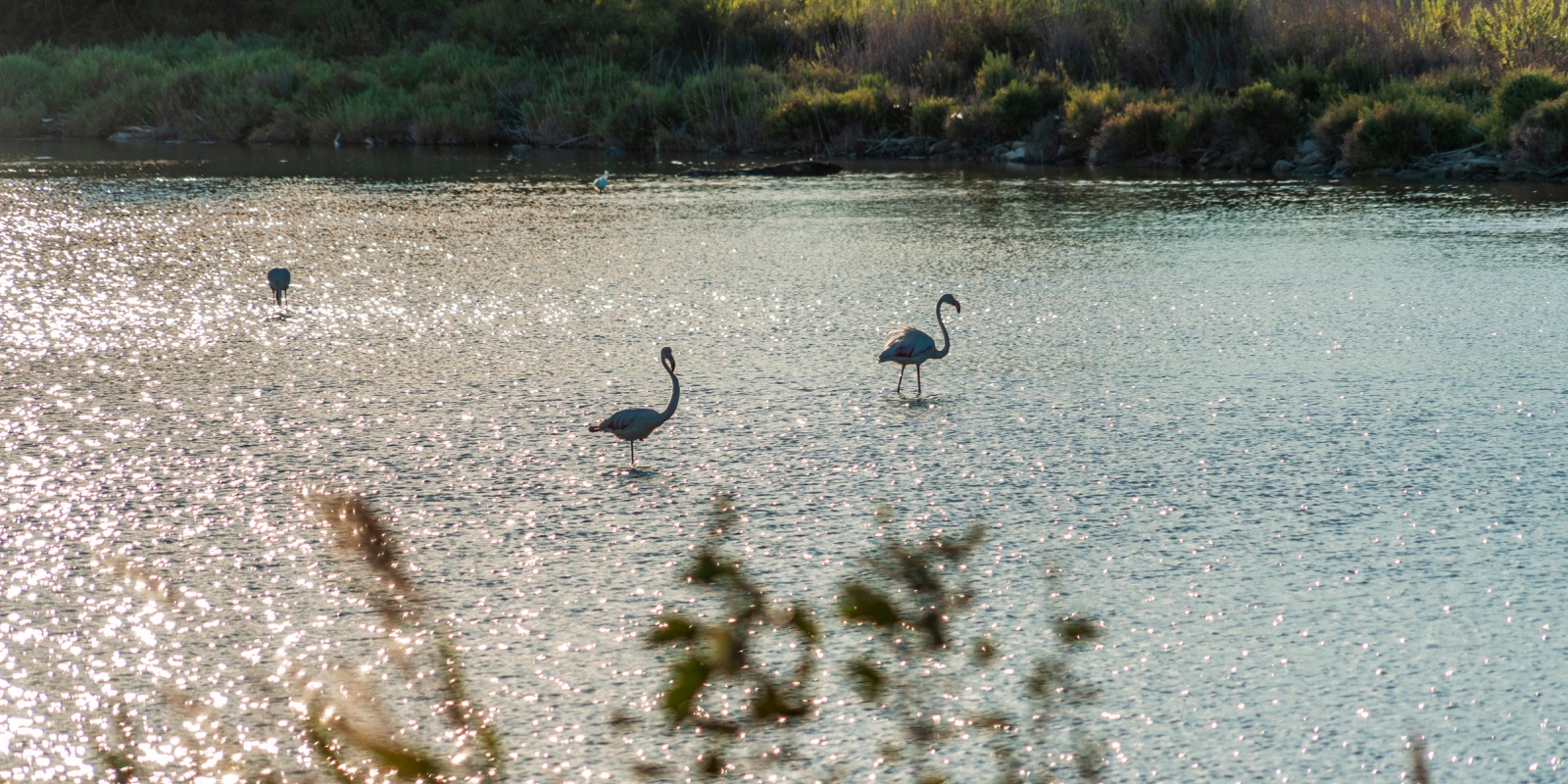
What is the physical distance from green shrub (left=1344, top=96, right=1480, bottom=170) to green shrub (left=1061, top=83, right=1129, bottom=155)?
3.99 meters

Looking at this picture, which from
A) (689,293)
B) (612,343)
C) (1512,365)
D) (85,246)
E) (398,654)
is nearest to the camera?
(398,654)

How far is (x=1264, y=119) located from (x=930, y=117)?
18.4ft

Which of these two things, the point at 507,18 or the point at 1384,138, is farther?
the point at 507,18

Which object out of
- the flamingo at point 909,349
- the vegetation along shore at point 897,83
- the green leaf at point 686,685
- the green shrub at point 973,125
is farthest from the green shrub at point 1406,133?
the green leaf at point 686,685

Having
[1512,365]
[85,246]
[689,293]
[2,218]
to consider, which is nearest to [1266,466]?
[1512,365]

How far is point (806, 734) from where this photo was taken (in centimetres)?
349

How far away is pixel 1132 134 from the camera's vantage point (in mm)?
21984

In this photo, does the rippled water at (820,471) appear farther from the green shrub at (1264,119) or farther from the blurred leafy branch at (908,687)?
the green shrub at (1264,119)

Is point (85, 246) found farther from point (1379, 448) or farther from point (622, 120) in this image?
point (622, 120)

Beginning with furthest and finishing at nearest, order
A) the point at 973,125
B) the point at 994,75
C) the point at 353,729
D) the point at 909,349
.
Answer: the point at 994,75 < the point at 973,125 < the point at 909,349 < the point at 353,729

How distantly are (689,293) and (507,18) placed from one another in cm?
2736

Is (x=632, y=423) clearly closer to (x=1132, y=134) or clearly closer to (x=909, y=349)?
(x=909, y=349)

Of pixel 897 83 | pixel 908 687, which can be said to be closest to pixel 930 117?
pixel 897 83

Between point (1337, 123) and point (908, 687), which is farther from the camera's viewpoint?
point (1337, 123)
